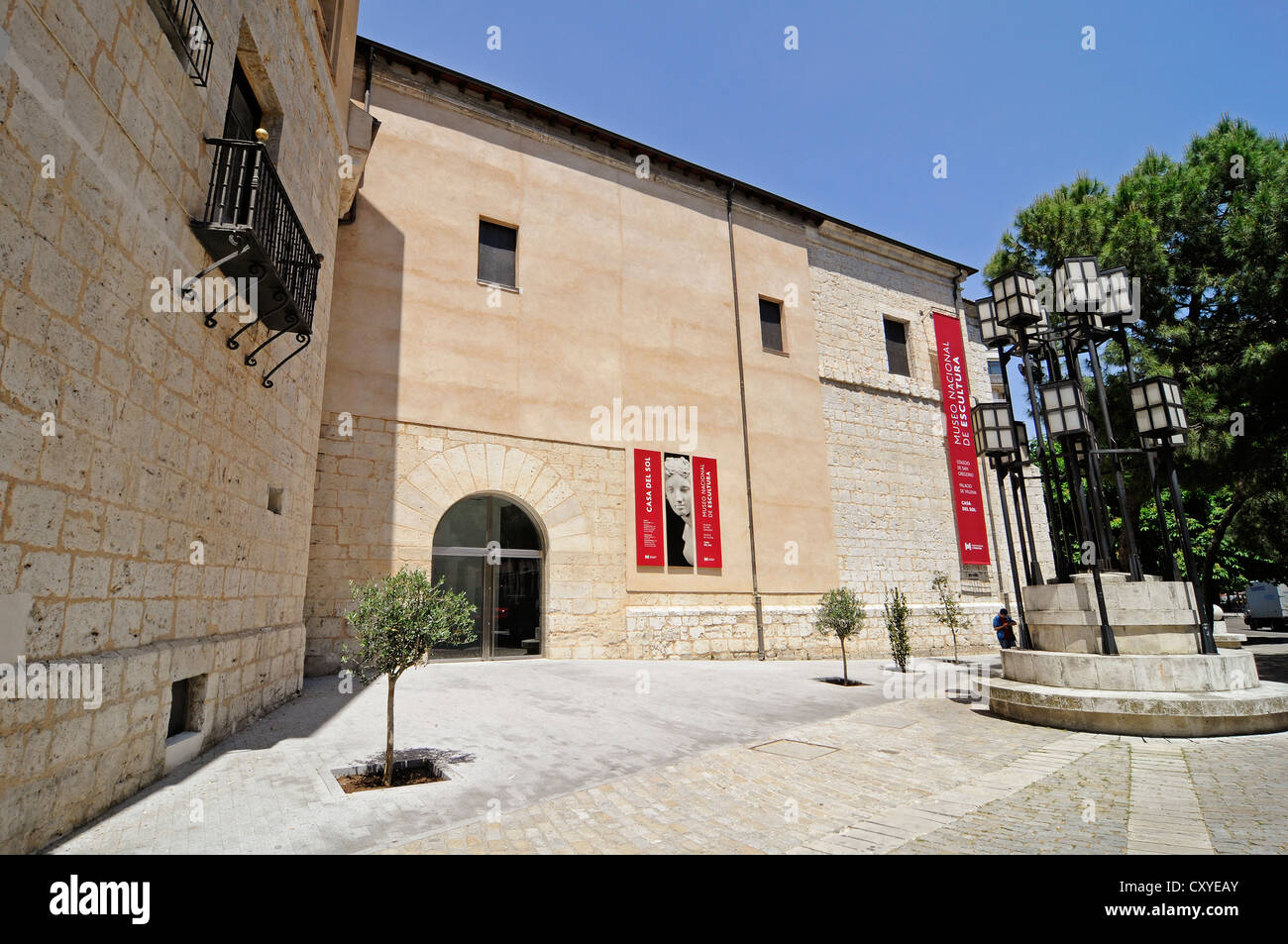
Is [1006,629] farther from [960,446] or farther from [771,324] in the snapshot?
[771,324]

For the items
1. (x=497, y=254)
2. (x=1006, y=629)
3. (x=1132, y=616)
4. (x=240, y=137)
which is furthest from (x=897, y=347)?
(x=240, y=137)

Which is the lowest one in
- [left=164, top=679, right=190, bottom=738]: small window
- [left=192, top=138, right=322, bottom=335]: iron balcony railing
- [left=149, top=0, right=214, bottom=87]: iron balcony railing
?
[left=164, top=679, right=190, bottom=738]: small window

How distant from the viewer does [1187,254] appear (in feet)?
46.4

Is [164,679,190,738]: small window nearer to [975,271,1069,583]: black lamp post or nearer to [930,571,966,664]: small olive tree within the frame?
[975,271,1069,583]: black lamp post

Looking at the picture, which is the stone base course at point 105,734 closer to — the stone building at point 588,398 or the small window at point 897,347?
the stone building at point 588,398

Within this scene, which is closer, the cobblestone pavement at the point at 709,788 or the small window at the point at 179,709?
the cobblestone pavement at the point at 709,788

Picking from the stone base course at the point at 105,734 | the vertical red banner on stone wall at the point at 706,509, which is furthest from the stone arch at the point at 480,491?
the stone base course at the point at 105,734

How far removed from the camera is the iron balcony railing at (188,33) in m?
4.35

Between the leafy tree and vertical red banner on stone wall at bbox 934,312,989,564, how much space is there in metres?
3.75

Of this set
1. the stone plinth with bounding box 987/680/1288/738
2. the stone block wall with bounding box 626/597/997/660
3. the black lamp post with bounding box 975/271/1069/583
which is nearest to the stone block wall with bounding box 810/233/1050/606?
the stone block wall with bounding box 626/597/997/660

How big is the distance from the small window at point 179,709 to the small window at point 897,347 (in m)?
18.6

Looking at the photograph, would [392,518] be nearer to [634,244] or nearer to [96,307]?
[96,307]

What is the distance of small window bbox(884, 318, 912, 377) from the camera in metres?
19.4

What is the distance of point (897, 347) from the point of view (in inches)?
775
